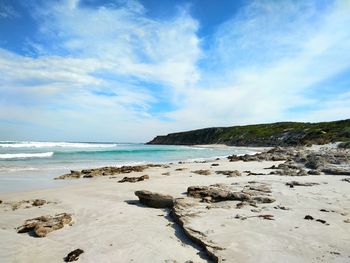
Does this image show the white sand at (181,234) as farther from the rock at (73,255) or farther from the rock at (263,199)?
the rock at (263,199)

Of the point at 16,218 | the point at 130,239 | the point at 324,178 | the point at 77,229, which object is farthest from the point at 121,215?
the point at 324,178

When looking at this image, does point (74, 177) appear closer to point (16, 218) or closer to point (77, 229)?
point (16, 218)

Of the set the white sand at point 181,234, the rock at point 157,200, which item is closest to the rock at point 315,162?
the white sand at point 181,234

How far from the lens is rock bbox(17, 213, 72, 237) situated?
23.2 feet

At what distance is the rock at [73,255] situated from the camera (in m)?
5.72

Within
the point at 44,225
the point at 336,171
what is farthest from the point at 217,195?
the point at 336,171

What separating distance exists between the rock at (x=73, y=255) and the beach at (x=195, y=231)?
0.31ft

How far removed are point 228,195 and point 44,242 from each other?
16.7 ft

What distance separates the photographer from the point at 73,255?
229 inches

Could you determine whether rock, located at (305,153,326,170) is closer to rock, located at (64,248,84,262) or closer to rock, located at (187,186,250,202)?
rock, located at (187,186,250,202)

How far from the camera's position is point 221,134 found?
4461 inches

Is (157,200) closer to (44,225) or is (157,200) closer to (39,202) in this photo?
(44,225)

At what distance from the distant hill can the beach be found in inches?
1729

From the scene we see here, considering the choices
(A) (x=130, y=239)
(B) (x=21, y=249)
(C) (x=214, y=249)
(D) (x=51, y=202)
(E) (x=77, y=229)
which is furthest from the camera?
(D) (x=51, y=202)
